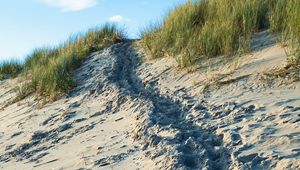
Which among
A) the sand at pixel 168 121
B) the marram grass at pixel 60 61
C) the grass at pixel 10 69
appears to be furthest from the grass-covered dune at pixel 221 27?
the grass at pixel 10 69

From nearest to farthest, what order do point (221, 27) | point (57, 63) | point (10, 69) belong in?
point (221, 27) → point (57, 63) → point (10, 69)

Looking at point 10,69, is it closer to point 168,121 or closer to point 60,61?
point 60,61

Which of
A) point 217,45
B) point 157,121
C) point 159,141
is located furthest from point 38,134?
point 217,45

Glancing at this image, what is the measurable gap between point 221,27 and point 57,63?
10.8 feet

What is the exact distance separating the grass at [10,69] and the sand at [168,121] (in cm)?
354

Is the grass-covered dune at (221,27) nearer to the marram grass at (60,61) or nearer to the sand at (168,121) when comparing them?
the sand at (168,121)

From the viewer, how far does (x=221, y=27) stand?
6.68m

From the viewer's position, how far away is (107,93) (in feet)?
21.8

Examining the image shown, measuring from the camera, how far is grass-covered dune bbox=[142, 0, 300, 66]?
6.16m

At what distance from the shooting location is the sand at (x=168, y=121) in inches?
141

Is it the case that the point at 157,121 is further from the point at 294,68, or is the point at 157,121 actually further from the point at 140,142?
the point at 294,68

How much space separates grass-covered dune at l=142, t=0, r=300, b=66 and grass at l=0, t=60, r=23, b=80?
4009 millimetres

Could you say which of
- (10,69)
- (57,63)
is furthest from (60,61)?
(10,69)

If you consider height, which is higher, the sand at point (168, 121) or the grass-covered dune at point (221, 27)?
the grass-covered dune at point (221, 27)
